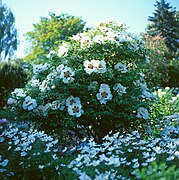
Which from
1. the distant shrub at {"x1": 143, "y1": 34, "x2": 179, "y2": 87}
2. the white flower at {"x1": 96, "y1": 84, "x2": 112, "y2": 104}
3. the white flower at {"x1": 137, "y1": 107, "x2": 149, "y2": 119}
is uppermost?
the distant shrub at {"x1": 143, "y1": 34, "x2": 179, "y2": 87}

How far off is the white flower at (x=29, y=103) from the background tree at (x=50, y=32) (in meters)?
17.6

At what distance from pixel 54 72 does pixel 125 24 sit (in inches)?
54.3

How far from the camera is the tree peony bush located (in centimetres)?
415

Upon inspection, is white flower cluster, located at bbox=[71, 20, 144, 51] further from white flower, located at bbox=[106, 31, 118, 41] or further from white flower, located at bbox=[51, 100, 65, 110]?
white flower, located at bbox=[51, 100, 65, 110]

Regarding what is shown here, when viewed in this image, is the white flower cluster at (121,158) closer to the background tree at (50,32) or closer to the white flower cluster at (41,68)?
the white flower cluster at (41,68)

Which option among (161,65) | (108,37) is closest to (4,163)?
(108,37)

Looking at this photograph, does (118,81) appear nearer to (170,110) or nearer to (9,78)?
(170,110)

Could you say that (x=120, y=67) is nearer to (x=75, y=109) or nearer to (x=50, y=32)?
(x=75, y=109)

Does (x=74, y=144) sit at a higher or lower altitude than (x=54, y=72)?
lower

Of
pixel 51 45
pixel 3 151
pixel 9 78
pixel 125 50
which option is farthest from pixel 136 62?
pixel 51 45

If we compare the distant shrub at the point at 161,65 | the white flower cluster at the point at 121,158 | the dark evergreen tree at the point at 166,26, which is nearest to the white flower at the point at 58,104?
the white flower cluster at the point at 121,158

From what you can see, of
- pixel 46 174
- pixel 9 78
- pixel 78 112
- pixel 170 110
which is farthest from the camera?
pixel 9 78

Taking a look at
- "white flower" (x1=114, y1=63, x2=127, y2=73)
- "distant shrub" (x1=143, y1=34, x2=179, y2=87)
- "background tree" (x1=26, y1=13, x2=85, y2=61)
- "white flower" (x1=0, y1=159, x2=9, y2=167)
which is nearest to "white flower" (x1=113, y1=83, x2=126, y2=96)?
"white flower" (x1=114, y1=63, x2=127, y2=73)

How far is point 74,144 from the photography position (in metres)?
4.33
